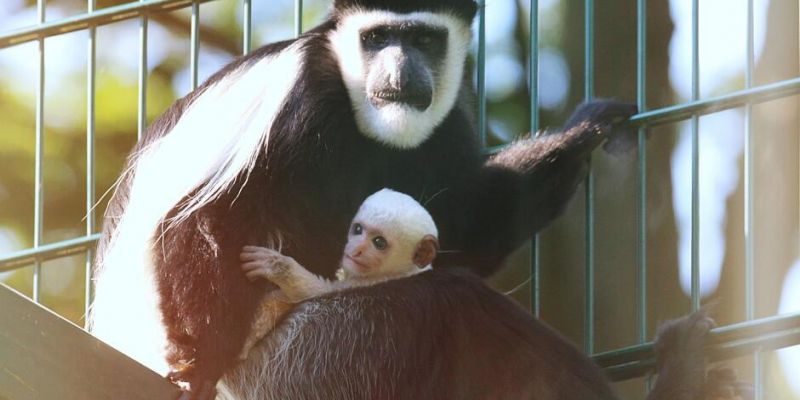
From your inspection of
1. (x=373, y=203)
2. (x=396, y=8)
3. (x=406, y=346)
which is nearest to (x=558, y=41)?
(x=396, y=8)

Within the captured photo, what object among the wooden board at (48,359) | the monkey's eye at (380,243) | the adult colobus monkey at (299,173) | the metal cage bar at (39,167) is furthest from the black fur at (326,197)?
the wooden board at (48,359)

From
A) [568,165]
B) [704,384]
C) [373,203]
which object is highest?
[568,165]

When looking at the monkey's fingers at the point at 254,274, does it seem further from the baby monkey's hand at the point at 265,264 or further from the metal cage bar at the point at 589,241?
the metal cage bar at the point at 589,241

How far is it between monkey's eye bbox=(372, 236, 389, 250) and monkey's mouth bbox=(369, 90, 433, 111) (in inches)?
11.4

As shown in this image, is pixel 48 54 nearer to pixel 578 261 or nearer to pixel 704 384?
pixel 578 261

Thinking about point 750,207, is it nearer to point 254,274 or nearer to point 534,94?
point 534,94

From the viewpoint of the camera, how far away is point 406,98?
7.62 feet

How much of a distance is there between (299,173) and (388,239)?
0.23 metres

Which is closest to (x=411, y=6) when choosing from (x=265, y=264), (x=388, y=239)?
(x=388, y=239)

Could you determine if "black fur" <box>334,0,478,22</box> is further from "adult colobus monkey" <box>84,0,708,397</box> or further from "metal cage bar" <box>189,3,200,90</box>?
"metal cage bar" <box>189,3,200,90</box>

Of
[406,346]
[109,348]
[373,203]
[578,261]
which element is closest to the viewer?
[109,348]

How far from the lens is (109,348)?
168 centimetres

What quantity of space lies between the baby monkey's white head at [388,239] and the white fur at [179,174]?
0.79 feet

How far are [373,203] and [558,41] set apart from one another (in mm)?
1005
